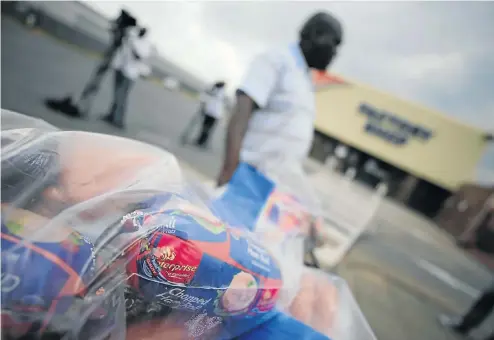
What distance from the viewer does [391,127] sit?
1698 centimetres

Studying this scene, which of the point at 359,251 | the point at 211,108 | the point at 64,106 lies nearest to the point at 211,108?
the point at 211,108

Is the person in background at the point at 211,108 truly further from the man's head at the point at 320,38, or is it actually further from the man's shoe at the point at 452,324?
the man's head at the point at 320,38

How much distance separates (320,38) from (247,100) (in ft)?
1.32

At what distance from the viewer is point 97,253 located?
1.41ft

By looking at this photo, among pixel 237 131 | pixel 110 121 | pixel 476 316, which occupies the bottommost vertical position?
pixel 110 121

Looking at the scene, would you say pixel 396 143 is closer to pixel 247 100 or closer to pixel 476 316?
pixel 476 316

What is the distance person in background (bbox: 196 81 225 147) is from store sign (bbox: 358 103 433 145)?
43.1 ft

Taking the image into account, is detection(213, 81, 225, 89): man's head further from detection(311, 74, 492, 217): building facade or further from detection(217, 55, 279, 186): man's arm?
detection(311, 74, 492, 217): building facade

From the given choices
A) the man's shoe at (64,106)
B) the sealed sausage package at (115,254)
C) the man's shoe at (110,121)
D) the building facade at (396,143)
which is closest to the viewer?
the sealed sausage package at (115,254)

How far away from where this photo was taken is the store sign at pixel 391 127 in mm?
16531

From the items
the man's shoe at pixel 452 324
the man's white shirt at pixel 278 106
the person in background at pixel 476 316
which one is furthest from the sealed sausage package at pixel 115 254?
the person in background at pixel 476 316

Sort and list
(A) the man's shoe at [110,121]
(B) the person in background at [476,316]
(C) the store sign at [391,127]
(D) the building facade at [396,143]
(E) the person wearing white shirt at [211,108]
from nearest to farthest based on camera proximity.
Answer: (B) the person in background at [476,316]
(A) the man's shoe at [110,121]
(E) the person wearing white shirt at [211,108]
(D) the building facade at [396,143]
(C) the store sign at [391,127]

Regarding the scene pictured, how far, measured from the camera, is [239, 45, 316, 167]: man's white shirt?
4.09 feet

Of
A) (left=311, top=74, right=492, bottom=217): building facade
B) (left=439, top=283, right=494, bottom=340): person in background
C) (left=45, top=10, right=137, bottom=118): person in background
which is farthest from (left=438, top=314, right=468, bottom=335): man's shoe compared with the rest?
(left=311, top=74, right=492, bottom=217): building facade
